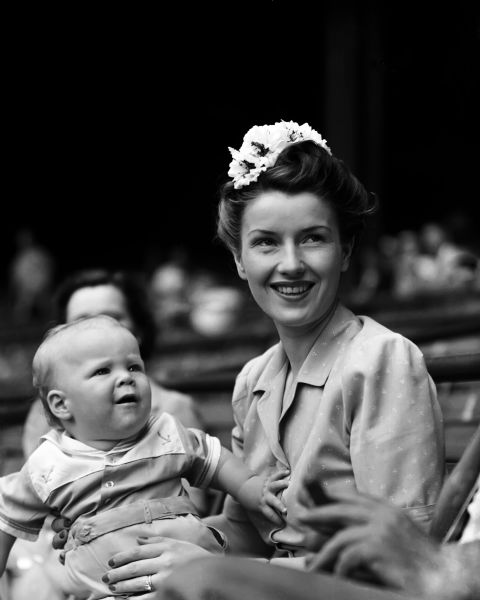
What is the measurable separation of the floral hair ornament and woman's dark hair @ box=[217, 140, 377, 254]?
0.02 metres

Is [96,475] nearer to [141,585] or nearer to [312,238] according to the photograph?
[141,585]

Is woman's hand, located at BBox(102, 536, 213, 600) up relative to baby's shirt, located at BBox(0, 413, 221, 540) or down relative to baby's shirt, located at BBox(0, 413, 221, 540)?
down

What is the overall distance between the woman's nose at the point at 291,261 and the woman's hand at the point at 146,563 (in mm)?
702

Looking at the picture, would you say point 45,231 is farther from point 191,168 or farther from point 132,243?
point 191,168

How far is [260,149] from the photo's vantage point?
2494 mm

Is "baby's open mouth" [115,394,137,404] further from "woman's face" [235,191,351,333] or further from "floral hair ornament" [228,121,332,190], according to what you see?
"floral hair ornament" [228,121,332,190]

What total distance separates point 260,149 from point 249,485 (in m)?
0.87

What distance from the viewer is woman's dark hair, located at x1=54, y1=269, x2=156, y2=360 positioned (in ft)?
12.0

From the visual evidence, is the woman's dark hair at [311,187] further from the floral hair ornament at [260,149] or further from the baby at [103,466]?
the baby at [103,466]

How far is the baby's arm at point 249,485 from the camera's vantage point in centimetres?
238

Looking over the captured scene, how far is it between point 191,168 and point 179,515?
17.3 meters

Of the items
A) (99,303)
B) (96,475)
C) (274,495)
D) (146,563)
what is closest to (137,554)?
(146,563)

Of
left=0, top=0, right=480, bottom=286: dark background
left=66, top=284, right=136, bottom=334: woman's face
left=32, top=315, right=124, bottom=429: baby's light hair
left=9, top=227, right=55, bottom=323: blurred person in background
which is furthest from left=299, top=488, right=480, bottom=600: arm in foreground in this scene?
left=9, top=227, right=55, bottom=323: blurred person in background

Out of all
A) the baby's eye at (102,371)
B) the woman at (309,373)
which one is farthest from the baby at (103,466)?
the woman at (309,373)
